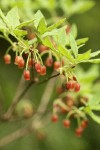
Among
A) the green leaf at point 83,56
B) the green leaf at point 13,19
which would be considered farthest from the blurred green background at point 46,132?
the green leaf at point 83,56

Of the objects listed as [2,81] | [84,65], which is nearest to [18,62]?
[2,81]

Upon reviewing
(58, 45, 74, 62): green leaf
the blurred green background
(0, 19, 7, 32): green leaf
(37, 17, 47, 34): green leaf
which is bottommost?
the blurred green background

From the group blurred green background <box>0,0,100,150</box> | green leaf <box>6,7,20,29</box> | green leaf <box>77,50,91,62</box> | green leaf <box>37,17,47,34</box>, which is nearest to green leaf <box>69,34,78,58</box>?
green leaf <box>77,50,91,62</box>

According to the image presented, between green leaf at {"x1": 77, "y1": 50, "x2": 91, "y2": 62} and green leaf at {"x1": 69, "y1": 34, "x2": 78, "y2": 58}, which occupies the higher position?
green leaf at {"x1": 69, "y1": 34, "x2": 78, "y2": 58}

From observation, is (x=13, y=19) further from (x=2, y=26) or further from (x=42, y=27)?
(x=42, y=27)

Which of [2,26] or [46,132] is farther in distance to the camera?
[46,132]

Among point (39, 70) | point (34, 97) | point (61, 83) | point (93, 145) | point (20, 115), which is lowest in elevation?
point (93, 145)

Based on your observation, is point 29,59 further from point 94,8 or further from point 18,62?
point 94,8

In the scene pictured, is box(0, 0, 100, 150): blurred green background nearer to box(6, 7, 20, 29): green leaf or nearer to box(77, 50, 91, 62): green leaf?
box(6, 7, 20, 29): green leaf

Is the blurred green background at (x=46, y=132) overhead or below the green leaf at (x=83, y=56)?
below

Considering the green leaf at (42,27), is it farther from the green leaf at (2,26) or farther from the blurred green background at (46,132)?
the blurred green background at (46,132)

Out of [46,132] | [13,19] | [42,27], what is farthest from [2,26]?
[46,132]
